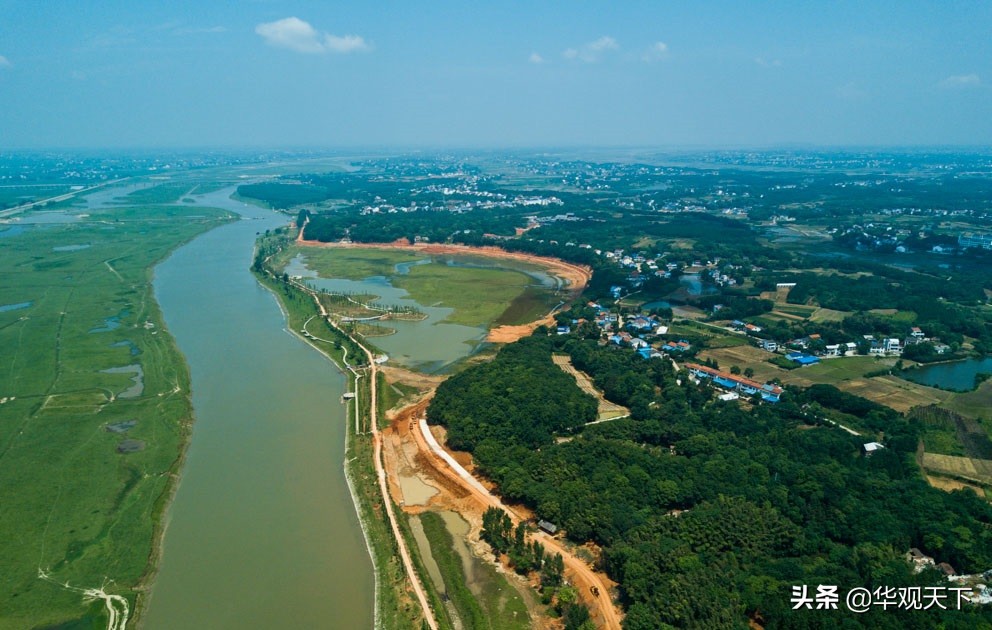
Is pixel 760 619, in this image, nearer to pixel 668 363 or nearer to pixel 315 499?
pixel 315 499

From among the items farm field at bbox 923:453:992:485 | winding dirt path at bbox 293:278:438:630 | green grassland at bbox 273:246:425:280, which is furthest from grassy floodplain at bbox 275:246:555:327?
farm field at bbox 923:453:992:485

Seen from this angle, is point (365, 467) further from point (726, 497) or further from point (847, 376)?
point (847, 376)

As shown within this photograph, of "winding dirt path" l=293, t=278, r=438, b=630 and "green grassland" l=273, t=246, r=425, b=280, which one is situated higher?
"green grassland" l=273, t=246, r=425, b=280

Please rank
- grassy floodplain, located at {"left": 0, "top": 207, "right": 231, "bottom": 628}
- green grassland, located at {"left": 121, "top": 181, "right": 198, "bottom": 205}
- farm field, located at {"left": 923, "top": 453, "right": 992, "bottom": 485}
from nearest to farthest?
grassy floodplain, located at {"left": 0, "top": 207, "right": 231, "bottom": 628} < farm field, located at {"left": 923, "top": 453, "right": 992, "bottom": 485} < green grassland, located at {"left": 121, "top": 181, "right": 198, "bottom": 205}

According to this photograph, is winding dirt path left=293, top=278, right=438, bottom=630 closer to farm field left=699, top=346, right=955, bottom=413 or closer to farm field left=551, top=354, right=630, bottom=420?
farm field left=551, top=354, right=630, bottom=420

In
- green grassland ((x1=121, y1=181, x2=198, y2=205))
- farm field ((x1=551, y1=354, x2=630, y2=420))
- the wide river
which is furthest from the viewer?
green grassland ((x1=121, y1=181, x2=198, y2=205))

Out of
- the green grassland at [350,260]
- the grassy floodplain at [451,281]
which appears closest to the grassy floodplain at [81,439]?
the green grassland at [350,260]

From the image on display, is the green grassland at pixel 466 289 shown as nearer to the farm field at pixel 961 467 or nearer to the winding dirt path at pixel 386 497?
the winding dirt path at pixel 386 497

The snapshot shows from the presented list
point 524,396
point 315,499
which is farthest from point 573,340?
point 315,499
